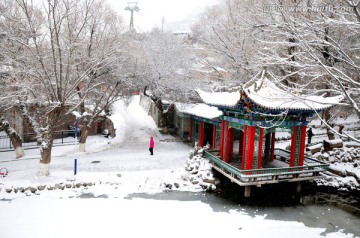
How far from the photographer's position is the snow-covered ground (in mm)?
9797

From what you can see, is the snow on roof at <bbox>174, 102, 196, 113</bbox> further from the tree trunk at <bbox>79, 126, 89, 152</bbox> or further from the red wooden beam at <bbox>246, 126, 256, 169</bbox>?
the red wooden beam at <bbox>246, 126, 256, 169</bbox>

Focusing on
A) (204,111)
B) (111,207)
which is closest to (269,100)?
(111,207)

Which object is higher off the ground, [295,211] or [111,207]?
[111,207]

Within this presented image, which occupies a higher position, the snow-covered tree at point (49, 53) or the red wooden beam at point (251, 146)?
the snow-covered tree at point (49, 53)

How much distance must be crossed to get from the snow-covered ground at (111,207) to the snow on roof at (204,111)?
357 cm

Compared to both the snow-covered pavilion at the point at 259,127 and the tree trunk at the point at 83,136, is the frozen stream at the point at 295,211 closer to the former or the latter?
the snow-covered pavilion at the point at 259,127

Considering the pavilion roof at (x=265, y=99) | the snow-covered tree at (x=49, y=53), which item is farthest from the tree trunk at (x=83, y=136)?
the pavilion roof at (x=265, y=99)

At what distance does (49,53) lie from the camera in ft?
55.4

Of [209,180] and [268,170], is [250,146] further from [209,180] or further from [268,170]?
[209,180]

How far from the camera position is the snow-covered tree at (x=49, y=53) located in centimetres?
1304

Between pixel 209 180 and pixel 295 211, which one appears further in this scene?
pixel 209 180

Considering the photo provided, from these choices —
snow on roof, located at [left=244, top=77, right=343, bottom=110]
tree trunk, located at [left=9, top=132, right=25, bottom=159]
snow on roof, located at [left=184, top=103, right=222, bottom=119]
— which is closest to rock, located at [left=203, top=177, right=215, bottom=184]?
snow on roof, located at [left=184, top=103, right=222, bottom=119]

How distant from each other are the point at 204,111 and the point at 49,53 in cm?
1128

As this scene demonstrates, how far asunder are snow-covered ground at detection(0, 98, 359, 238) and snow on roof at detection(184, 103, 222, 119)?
3575 mm
